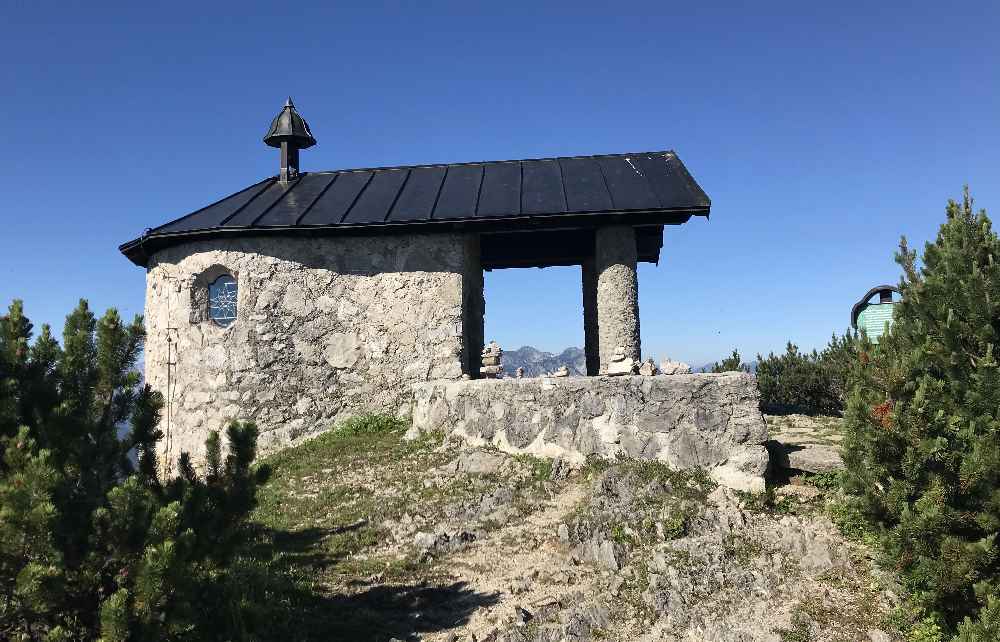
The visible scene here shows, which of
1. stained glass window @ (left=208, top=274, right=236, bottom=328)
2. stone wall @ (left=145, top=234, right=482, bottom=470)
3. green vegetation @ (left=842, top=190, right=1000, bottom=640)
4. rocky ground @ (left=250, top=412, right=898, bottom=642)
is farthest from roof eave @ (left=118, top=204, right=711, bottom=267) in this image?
green vegetation @ (left=842, top=190, right=1000, bottom=640)

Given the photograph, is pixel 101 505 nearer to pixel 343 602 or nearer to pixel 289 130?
pixel 343 602

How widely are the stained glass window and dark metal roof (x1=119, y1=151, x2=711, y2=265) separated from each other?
3.18 feet

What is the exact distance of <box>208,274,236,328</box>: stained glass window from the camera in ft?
43.7

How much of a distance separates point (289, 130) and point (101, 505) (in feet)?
43.8

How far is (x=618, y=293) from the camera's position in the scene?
Answer: 42.1ft

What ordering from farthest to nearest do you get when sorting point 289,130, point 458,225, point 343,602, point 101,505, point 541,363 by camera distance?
1. point 541,363
2. point 289,130
3. point 458,225
4. point 343,602
5. point 101,505

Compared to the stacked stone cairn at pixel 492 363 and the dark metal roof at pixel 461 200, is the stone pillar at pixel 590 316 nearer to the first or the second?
the dark metal roof at pixel 461 200

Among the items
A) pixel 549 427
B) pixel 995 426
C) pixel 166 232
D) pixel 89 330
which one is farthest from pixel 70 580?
pixel 166 232

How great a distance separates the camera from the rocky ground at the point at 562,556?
699 cm

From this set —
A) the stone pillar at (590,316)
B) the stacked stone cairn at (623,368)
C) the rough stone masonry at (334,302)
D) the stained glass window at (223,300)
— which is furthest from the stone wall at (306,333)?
the stone pillar at (590,316)

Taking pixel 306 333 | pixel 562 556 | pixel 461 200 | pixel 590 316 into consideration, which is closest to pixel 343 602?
pixel 562 556

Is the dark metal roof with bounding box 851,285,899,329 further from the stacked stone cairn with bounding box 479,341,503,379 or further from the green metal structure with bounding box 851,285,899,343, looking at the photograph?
the stacked stone cairn with bounding box 479,341,503,379

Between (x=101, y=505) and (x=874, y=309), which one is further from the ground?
(x=874, y=309)

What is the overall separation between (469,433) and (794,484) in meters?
4.92
